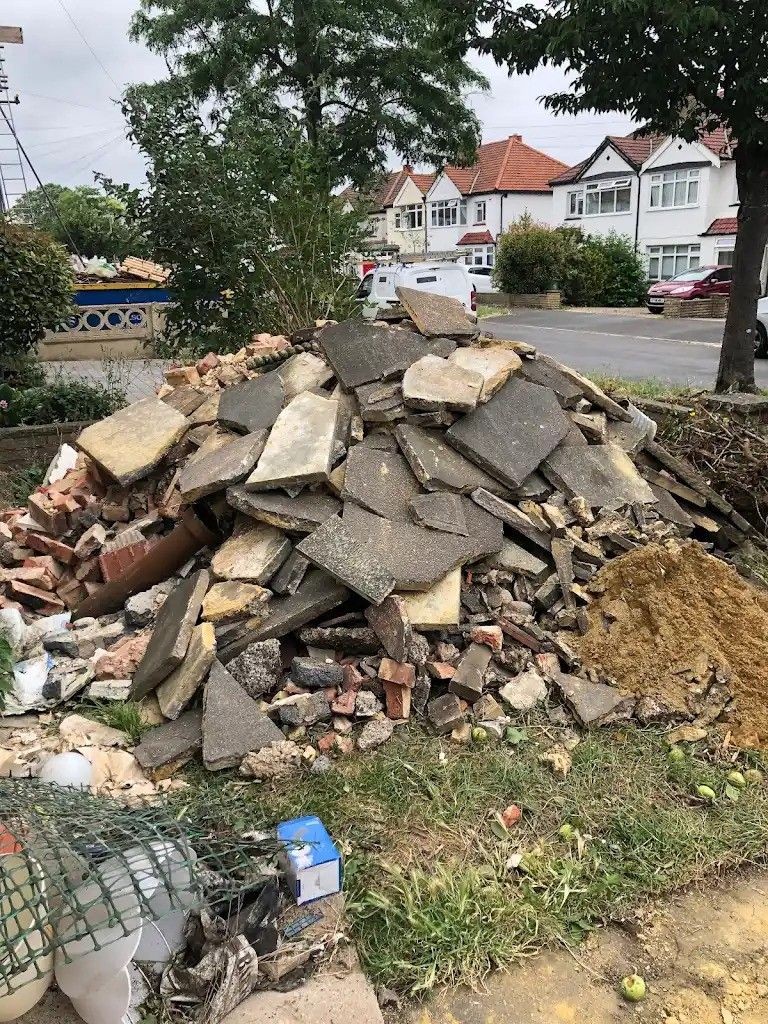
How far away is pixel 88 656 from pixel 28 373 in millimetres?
6514

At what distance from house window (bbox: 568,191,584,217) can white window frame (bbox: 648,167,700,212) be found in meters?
4.22

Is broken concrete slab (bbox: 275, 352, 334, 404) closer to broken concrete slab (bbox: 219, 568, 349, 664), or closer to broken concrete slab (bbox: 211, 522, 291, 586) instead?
broken concrete slab (bbox: 211, 522, 291, 586)

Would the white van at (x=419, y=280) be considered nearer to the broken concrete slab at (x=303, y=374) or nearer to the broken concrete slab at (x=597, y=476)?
the broken concrete slab at (x=303, y=374)

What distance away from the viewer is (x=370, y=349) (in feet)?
18.0

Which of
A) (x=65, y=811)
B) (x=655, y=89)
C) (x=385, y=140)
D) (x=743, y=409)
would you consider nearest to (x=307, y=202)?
(x=655, y=89)

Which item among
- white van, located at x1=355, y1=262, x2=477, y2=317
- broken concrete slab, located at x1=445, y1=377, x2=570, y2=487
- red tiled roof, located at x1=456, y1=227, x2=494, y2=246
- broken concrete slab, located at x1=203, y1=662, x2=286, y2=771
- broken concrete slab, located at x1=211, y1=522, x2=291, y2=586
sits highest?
red tiled roof, located at x1=456, y1=227, x2=494, y2=246

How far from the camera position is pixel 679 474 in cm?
542

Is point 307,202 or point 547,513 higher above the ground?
point 307,202

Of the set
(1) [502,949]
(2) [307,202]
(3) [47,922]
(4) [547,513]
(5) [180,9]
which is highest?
(5) [180,9]

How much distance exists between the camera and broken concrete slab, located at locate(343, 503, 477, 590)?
3.97 metres

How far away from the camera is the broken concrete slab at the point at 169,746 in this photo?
343 cm

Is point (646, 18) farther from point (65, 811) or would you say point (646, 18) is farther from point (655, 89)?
point (65, 811)

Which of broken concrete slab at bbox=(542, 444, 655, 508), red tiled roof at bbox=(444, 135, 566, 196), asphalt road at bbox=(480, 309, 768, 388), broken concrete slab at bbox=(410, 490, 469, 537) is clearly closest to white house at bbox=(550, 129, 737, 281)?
red tiled roof at bbox=(444, 135, 566, 196)

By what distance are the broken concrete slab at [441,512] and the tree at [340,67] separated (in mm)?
19207
